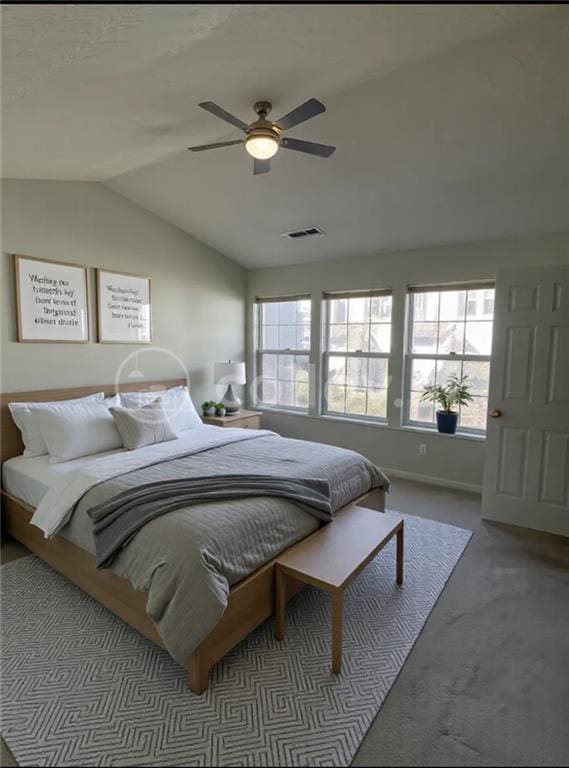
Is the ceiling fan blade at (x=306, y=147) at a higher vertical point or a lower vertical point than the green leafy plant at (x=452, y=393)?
higher

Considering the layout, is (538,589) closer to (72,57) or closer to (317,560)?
(317,560)

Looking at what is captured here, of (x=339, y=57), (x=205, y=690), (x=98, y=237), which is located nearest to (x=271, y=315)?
(x=98, y=237)

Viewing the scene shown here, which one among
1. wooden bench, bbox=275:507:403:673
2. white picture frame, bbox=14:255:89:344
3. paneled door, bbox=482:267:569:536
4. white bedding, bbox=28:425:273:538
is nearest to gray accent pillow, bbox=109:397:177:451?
white bedding, bbox=28:425:273:538

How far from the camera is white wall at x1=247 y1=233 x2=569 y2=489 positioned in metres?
3.53

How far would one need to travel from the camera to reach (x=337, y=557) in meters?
1.97

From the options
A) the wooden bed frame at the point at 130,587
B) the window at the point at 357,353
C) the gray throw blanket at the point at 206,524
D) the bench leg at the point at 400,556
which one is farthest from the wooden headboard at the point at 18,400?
the bench leg at the point at 400,556

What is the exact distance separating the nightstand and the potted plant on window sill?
204cm

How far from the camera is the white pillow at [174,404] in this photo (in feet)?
11.5

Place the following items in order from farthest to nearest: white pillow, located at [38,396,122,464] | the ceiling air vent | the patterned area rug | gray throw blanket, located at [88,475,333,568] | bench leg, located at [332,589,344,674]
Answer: the ceiling air vent, white pillow, located at [38,396,122,464], gray throw blanket, located at [88,475,333,568], bench leg, located at [332,589,344,674], the patterned area rug

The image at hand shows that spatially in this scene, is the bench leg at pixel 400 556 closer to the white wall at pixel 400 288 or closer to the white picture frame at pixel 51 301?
the white wall at pixel 400 288

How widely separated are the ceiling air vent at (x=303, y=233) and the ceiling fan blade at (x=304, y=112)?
1975 millimetres

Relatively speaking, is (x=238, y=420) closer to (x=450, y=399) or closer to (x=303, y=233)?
(x=303, y=233)

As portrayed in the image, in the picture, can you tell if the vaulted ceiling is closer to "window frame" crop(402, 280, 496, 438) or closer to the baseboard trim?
"window frame" crop(402, 280, 496, 438)

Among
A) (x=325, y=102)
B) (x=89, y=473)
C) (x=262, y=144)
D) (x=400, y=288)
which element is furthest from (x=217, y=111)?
(x=400, y=288)
